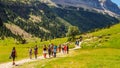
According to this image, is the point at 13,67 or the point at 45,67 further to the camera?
the point at 13,67

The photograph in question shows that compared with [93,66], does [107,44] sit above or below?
below

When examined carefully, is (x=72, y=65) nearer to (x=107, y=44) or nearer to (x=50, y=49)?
(x=50, y=49)

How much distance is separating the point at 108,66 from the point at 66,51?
150 ft

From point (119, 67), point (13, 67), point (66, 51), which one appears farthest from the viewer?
point (66, 51)

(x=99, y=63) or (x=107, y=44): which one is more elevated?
(x=99, y=63)

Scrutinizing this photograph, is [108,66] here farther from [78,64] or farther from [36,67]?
[36,67]

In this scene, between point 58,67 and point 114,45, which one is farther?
point 114,45

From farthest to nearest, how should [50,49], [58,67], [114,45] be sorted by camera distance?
1. [114,45]
2. [50,49]
3. [58,67]

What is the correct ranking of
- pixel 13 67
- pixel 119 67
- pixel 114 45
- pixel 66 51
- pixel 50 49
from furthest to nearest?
pixel 114 45, pixel 66 51, pixel 50 49, pixel 13 67, pixel 119 67

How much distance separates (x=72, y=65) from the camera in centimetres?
5025

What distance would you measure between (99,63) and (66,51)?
4224 centimetres

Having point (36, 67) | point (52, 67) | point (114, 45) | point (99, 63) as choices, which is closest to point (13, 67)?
point (36, 67)

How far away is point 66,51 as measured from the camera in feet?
305

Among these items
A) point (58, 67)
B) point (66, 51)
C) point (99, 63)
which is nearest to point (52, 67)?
point (58, 67)
